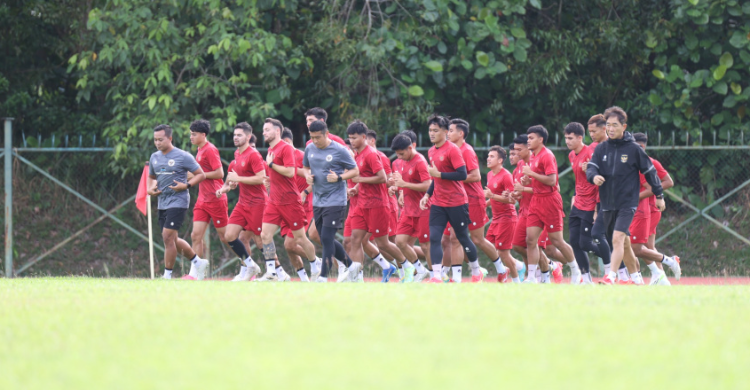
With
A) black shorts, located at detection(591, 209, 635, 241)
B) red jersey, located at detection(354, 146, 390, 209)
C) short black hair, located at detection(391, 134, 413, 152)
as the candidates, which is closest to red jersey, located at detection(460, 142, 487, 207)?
short black hair, located at detection(391, 134, 413, 152)

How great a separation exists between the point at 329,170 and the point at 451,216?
1.71 meters

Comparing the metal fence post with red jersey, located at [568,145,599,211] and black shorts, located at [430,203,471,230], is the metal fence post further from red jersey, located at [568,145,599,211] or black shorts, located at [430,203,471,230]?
red jersey, located at [568,145,599,211]

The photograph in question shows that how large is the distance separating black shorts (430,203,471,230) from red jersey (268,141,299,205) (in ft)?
6.65

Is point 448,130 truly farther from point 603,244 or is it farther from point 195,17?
point 195,17

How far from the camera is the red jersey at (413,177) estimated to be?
13016 mm

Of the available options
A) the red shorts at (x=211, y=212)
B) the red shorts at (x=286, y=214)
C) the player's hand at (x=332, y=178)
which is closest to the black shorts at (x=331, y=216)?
the player's hand at (x=332, y=178)

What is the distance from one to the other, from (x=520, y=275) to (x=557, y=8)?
767cm

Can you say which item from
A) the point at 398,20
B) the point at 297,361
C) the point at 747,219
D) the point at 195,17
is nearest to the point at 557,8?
the point at 398,20

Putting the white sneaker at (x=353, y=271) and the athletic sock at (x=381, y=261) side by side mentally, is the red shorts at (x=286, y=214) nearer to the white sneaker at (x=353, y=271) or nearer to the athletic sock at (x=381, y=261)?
the white sneaker at (x=353, y=271)

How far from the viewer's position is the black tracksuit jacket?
10930 mm

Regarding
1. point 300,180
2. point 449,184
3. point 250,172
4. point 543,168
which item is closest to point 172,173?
point 250,172

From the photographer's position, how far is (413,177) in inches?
517

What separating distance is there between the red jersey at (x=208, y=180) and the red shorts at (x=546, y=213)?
14.9 ft

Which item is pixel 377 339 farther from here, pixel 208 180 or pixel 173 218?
pixel 208 180
